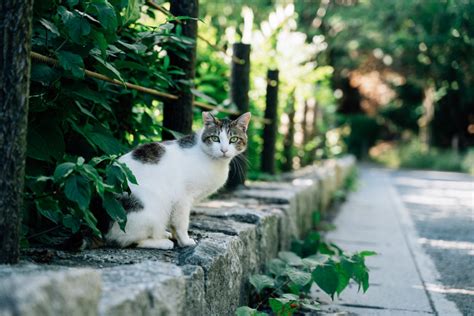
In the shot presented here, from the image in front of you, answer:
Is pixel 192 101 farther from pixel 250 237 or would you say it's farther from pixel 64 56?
pixel 64 56

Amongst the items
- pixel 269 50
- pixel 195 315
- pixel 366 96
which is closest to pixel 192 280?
pixel 195 315

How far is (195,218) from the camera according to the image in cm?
294

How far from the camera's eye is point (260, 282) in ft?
8.56

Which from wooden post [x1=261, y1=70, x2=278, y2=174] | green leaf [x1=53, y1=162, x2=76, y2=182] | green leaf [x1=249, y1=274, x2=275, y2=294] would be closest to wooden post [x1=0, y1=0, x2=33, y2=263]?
green leaf [x1=53, y1=162, x2=76, y2=182]

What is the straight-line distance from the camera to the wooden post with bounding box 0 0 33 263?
4.97 feet

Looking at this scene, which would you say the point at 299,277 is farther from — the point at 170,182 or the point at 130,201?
the point at 130,201

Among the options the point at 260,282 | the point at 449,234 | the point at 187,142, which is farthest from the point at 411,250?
the point at 187,142

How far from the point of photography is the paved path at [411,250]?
→ 9.36ft

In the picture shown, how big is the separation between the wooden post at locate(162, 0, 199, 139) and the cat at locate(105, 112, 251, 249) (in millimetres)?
414

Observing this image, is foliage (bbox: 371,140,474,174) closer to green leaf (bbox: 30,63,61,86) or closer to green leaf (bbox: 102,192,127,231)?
green leaf (bbox: 102,192,127,231)

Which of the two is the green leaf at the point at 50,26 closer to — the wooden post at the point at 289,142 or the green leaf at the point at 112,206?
the green leaf at the point at 112,206

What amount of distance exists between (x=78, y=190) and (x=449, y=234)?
401cm

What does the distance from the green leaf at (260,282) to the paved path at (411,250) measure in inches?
14.4

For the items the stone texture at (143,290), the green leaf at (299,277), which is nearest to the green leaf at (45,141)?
the stone texture at (143,290)
